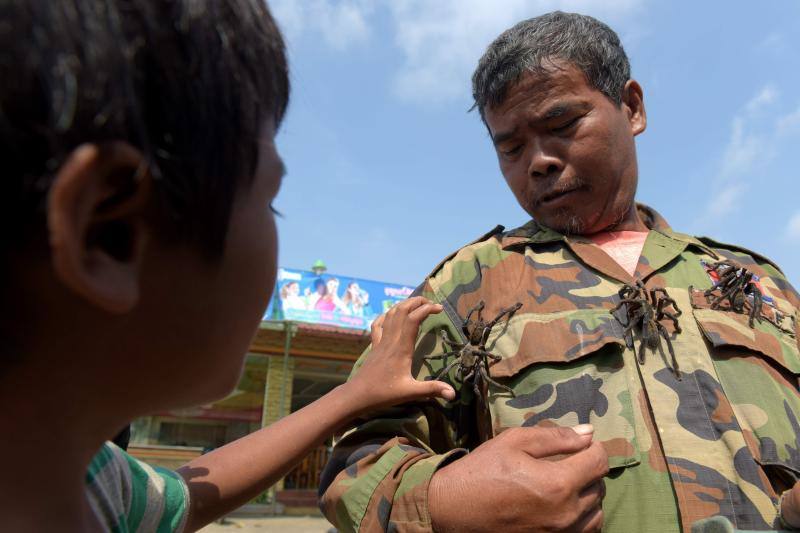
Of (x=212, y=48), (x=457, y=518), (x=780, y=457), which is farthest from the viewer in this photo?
(x=780, y=457)

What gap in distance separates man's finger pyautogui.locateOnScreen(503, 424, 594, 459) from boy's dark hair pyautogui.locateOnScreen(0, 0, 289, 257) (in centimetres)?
90

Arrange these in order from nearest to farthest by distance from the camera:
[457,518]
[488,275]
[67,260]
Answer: [67,260] → [457,518] → [488,275]

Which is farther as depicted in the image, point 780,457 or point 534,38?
point 534,38

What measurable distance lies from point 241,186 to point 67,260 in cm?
22

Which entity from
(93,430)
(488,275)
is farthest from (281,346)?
(93,430)

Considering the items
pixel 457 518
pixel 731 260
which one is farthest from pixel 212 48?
pixel 731 260

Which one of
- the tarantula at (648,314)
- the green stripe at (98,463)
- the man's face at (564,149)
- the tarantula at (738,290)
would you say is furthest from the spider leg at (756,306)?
the green stripe at (98,463)

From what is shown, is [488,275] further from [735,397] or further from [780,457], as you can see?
[780,457]

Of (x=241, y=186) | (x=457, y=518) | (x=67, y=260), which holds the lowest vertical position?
(x=457, y=518)

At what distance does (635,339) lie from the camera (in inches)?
65.5

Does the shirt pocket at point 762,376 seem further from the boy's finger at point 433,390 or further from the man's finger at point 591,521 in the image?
the boy's finger at point 433,390

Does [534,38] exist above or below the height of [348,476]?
above

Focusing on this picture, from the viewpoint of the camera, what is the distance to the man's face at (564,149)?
2.02 m

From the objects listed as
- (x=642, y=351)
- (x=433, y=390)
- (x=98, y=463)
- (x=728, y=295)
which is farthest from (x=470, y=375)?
(x=98, y=463)
